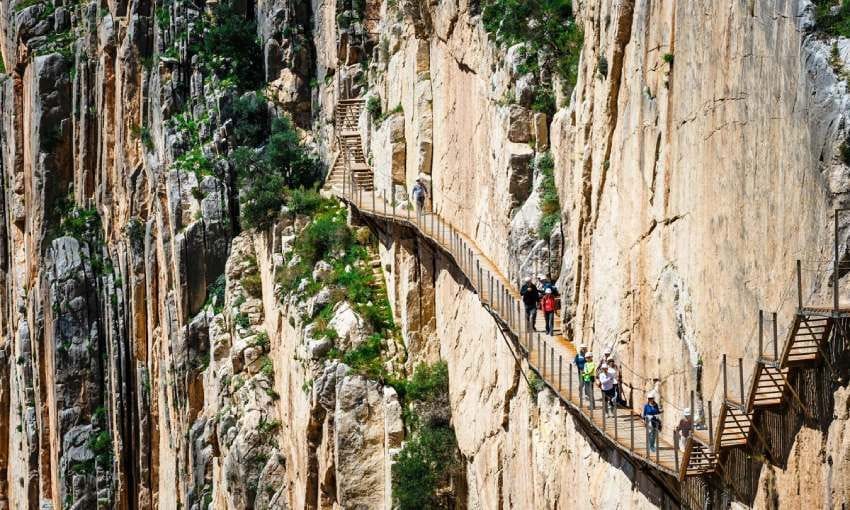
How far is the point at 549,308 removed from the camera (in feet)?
111

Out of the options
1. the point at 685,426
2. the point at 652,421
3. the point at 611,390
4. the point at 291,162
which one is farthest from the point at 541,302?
the point at 291,162

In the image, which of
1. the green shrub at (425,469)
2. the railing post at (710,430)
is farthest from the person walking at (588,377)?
the green shrub at (425,469)

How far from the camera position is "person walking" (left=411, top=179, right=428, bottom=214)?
149 ft

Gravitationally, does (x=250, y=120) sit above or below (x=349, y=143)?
above

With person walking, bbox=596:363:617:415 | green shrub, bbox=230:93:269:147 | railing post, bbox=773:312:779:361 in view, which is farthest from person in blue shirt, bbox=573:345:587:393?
green shrub, bbox=230:93:269:147

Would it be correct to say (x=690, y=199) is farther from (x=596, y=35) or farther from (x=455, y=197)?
(x=455, y=197)

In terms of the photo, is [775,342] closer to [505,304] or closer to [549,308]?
[549,308]

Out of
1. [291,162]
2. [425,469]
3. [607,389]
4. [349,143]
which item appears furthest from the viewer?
[291,162]

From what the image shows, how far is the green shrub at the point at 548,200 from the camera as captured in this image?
35.1 meters

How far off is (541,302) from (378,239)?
15834 millimetres

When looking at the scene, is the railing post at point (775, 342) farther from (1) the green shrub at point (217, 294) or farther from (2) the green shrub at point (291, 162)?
(1) the green shrub at point (217, 294)

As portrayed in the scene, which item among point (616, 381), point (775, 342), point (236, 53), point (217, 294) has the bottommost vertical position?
point (616, 381)

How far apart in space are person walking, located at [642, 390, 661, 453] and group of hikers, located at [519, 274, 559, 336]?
7356mm

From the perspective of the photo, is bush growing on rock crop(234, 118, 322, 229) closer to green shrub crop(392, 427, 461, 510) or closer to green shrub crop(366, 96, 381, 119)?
green shrub crop(366, 96, 381, 119)
